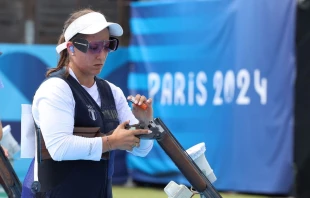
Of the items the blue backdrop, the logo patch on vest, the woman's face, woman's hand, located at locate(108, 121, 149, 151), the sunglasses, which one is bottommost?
the blue backdrop

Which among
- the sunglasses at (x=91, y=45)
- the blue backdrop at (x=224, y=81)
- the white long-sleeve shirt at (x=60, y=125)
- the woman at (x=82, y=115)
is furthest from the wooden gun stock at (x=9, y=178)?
the blue backdrop at (x=224, y=81)

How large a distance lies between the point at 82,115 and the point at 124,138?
0.96ft

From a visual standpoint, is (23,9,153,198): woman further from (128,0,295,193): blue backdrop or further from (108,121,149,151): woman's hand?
(128,0,295,193): blue backdrop

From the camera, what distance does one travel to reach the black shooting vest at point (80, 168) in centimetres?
402

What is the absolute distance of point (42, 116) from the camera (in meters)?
3.92

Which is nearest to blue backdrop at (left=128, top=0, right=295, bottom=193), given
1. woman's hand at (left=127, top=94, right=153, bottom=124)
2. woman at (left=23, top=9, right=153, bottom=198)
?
woman at (left=23, top=9, right=153, bottom=198)

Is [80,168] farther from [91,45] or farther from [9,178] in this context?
[9,178]

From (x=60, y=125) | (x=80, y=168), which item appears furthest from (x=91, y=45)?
(x=80, y=168)

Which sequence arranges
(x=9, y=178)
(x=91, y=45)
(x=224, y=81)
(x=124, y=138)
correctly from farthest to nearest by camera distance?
(x=224, y=81) < (x=9, y=178) < (x=91, y=45) < (x=124, y=138)

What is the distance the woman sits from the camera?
3875 millimetres

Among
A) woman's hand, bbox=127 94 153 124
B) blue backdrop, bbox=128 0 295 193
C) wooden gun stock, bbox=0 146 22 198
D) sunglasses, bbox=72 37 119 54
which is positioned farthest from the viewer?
blue backdrop, bbox=128 0 295 193

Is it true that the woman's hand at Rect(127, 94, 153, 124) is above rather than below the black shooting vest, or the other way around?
above

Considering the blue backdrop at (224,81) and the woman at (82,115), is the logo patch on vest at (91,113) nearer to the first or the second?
the woman at (82,115)

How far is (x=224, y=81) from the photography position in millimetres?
10500
